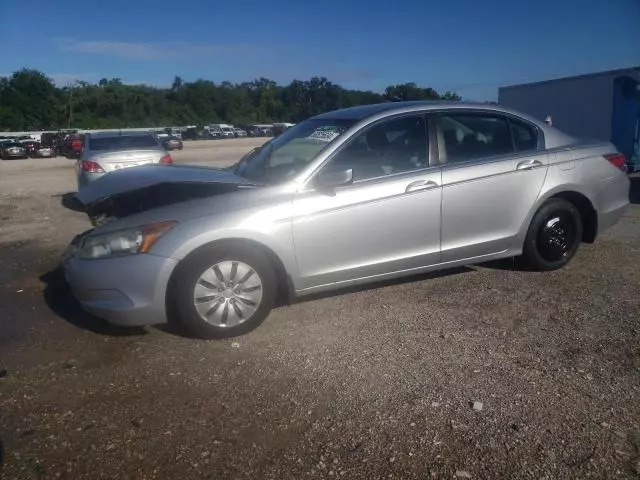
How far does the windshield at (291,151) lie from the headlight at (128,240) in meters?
1.02

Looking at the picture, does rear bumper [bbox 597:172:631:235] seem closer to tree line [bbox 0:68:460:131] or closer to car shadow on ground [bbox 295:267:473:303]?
car shadow on ground [bbox 295:267:473:303]

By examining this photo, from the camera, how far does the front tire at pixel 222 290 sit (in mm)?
3824

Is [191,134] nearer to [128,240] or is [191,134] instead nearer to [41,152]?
[41,152]

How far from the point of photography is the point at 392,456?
261 cm

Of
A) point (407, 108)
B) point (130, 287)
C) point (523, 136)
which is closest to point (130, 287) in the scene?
point (130, 287)

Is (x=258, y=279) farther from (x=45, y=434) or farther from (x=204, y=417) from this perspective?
(x=45, y=434)

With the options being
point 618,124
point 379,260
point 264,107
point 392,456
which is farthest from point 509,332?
point 264,107

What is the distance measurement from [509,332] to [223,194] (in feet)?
7.68

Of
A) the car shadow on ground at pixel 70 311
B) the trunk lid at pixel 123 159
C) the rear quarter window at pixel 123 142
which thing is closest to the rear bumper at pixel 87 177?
the trunk lid at pixel 123 159

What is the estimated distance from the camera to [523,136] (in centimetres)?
502

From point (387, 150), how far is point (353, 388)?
212 centimetres

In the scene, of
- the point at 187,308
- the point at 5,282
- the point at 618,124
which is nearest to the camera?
the point at 187,308

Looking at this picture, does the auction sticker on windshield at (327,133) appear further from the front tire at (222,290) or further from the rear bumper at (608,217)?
the rear bumper at (608,217)

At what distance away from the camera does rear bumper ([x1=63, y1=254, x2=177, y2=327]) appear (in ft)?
12.3
